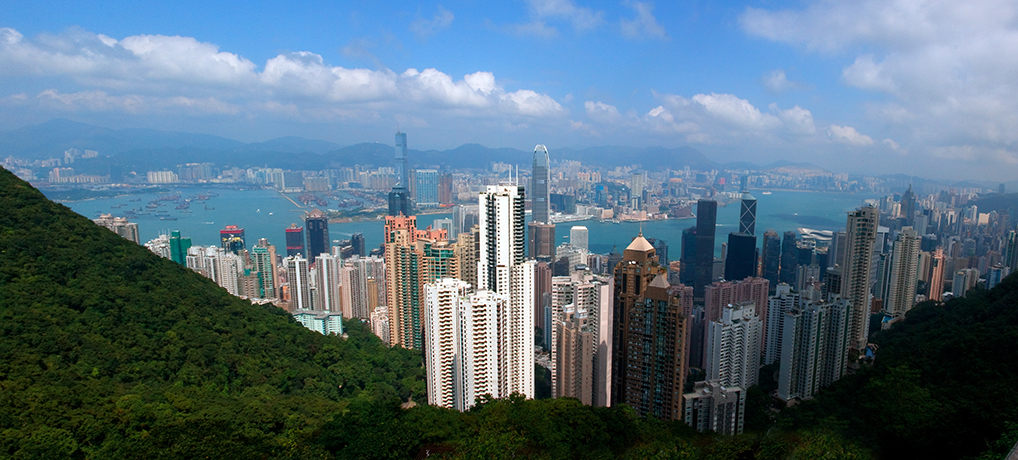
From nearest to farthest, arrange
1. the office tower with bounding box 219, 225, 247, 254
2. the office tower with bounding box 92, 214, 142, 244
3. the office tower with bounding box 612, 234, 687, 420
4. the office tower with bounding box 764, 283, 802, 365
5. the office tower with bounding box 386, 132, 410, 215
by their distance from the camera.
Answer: the office tower with bounding box 612, 234, 687, 420 → the office tower with bounding box 764, 283, 802, 365 → the office tower with bounding box 92, 214, 142, 244 → the office tower with bounding box 219, 225, 247, 254 → the office tower with bounding box 386, 132, 410, 215

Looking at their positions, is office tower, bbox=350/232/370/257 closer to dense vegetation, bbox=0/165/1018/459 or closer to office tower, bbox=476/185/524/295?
dense vegetation, bbox=0/165/1018/459

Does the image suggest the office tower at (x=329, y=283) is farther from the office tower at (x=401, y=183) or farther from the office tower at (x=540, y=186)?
the office tower at (x=540, y=186)

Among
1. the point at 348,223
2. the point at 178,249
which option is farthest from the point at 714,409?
the point at 348,223

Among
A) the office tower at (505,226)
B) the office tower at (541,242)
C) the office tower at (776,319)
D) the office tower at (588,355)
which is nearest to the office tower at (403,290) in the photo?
the office tower at (505,226)

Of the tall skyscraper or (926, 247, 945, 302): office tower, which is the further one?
the tall skyscraper

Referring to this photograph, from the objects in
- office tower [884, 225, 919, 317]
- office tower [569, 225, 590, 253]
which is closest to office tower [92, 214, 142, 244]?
office tower [569, 225, 590, 253]

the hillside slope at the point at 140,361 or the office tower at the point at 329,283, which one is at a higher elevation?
the hillside slope at the point at 140,361
